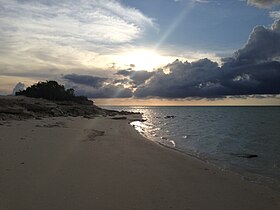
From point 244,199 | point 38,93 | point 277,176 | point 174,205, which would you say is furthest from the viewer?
point 38,93

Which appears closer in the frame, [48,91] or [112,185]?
[112,185]

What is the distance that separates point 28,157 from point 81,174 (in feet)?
10.4

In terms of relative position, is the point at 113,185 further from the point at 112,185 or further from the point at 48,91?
the point at 48,91

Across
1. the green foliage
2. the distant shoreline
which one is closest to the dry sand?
the distant shoreline

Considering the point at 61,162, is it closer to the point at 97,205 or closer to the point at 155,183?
the point at 155,183

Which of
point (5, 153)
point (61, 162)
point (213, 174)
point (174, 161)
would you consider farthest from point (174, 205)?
point (5, 153)

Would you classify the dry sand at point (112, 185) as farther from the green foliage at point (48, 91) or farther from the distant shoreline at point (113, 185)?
the green foliage at point (48, 91)

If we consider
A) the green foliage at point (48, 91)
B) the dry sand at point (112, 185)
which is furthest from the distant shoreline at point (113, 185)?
the green foliage at point (48, 91)

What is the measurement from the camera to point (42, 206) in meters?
6.96

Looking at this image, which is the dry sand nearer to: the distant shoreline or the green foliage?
the distant shoreline

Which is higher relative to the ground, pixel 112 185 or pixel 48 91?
pixel 48 91

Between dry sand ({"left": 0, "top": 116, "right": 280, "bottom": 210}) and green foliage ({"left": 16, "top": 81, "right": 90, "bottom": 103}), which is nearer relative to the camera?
dry sand ({"left": 0, "top": 116, "right": 280, "bottom": 210})

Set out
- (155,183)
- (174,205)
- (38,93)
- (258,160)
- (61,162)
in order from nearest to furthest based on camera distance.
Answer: (174,205) → (155,183) → (61,162) → (258,160) → (38,93)

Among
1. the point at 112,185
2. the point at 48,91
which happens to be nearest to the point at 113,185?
the point at 112,185
